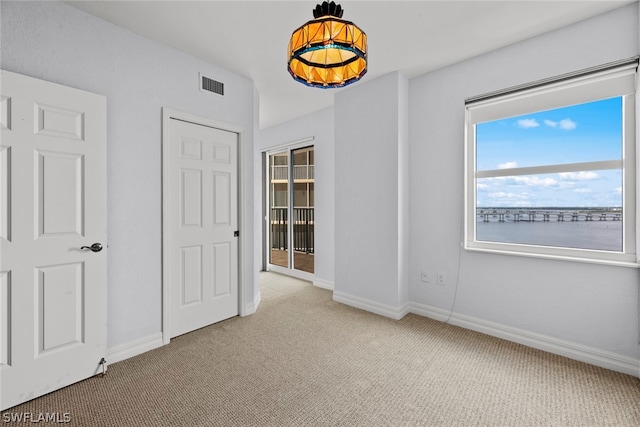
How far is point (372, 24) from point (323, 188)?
98.7 inches

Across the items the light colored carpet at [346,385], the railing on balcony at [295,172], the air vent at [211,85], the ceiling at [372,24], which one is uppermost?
the ceiling at [372,24]

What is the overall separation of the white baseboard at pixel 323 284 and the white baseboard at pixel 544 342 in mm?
1458

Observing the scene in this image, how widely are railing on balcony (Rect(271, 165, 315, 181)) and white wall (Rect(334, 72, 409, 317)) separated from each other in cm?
114

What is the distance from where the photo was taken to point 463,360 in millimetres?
2410

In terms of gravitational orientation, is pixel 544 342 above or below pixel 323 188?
below

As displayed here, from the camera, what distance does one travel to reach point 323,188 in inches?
182

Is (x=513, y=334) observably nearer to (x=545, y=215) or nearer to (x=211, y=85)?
(x=545, y=215)

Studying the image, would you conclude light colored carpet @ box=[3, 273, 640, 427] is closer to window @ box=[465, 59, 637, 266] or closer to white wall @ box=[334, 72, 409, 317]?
white wall @ box=[334, 72, 409, 317]

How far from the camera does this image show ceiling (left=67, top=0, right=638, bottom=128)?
2.18 m

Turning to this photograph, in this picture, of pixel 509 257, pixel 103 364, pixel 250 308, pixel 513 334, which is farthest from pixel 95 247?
pixel 513 334

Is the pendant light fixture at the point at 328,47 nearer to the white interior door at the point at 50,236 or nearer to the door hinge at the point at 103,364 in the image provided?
the white interior door at the point at 50,236

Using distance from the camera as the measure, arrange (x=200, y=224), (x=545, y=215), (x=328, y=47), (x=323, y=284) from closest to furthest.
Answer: (x=328, y=47)
(x=545, y=215)
(x=200, y=224)
(x=323, y=284)

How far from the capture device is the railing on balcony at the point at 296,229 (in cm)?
505

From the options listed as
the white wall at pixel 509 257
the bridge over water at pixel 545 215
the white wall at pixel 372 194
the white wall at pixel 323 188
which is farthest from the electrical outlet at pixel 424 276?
the white wall at pixel 323 188
